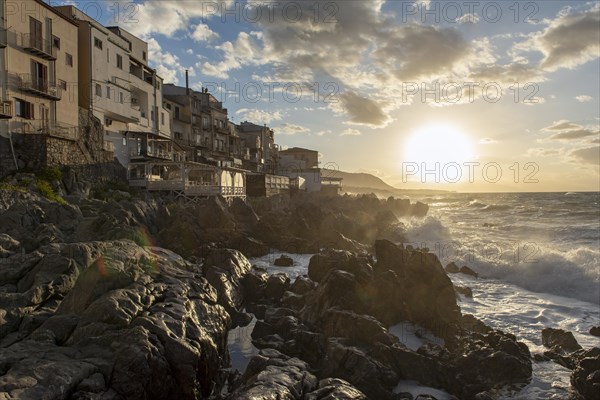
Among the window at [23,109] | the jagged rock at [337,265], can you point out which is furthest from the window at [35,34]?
the jagged rock at [337,265]

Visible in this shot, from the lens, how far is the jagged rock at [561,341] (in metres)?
12.6

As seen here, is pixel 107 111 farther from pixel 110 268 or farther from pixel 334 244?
pixel 110 268

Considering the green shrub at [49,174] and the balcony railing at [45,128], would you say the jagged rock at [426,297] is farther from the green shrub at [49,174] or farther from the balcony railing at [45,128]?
the balcony railing at [45,128]

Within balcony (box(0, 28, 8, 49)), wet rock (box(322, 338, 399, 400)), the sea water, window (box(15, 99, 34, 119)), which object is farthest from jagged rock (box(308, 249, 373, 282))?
balcony (box(0, 28, 8, 49))

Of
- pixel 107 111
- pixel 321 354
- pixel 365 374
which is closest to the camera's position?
pixel 365 374

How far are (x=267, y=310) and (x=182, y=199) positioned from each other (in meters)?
26.3

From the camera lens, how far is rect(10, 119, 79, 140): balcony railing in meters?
29.7

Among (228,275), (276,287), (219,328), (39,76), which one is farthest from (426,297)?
(39,76)

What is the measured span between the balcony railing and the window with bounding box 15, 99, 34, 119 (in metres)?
0.47

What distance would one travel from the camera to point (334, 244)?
28094 millimetres

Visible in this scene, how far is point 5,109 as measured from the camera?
2784 centimetres

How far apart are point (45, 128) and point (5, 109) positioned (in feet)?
12.8

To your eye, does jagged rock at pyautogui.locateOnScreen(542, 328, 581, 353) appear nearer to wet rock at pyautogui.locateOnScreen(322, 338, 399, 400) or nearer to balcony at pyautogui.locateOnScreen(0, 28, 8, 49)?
→ wet rock at pyautogui.locateOnScreen(322, 338, 399, 400)

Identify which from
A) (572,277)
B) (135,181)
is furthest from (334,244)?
(135,181)
